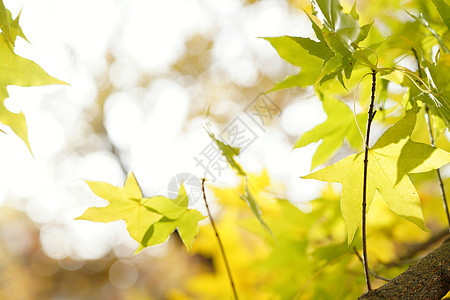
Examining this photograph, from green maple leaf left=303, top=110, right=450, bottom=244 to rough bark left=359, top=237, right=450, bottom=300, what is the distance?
0.03m

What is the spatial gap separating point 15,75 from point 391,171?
39 centimetres

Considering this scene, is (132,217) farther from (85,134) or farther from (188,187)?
(85,134)

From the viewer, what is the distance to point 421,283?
0.31 m

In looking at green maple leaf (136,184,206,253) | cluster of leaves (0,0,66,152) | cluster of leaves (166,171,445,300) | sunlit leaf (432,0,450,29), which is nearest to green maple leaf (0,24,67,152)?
cluster of leaves (0,0,66,152)

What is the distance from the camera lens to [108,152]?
4.37 meters

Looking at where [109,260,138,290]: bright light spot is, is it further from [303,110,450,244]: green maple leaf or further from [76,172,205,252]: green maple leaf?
[303,110,450,244]: green maple leaf

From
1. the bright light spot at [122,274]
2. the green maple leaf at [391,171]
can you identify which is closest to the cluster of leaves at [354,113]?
the green maple leaf at [391,171]

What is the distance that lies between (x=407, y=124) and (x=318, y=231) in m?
0.45

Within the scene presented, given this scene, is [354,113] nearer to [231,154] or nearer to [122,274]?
[231,154]

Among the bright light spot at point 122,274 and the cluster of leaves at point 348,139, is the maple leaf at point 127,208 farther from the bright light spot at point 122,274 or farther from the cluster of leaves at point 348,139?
the bright light spot at point 122,274

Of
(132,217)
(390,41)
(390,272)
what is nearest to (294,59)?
(390,41)

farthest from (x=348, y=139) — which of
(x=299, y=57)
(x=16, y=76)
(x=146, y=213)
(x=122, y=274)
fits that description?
(x=122, y=274)

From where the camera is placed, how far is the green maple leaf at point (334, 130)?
484mm

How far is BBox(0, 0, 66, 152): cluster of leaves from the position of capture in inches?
15.5
